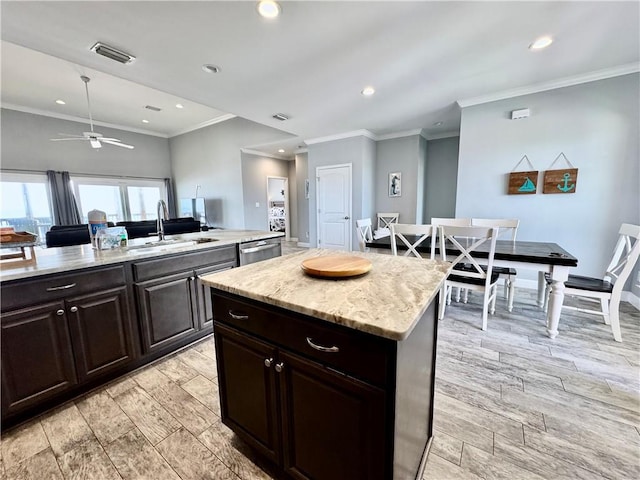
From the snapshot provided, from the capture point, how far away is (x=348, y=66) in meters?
2.75

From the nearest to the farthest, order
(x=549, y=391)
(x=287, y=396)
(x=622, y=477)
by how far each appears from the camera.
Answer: (x=287, y=396)
(x=622, y=477)
(x=549, y=391)

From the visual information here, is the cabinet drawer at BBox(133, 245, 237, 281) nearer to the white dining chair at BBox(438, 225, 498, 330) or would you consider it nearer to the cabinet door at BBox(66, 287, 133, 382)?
the cabinet door at BBox(66, 287, 133, 382)

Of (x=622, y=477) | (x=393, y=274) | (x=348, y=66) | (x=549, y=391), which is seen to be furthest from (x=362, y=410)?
(x=348, y=66)

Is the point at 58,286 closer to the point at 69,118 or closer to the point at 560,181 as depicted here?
the point at 560,181

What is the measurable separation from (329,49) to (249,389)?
2828 millimetres

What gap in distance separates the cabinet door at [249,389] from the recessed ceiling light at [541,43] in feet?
11.4

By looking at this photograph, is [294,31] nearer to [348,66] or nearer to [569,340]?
[348,66]

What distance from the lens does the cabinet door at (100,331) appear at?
163 centimetres

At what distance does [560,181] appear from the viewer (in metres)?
3.35

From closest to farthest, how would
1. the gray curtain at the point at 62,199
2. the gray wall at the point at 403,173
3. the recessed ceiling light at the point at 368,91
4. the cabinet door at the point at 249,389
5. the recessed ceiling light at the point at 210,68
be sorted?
the cabinet door at the point at 249,389 < the recessed ceiling light at the point at 210,68 < the recessed ceiling light at the point at 368,91 < the gray wall at the point at 403,173 < the gray curtain at the point at 62,199

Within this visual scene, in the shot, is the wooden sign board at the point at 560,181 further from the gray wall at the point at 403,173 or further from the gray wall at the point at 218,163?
the gray wall at the point at 218,163

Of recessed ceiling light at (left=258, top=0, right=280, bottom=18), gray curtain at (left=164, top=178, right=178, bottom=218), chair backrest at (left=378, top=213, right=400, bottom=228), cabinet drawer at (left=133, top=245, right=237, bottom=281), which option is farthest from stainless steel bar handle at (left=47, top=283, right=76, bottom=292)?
gray curtain at (left=164, top=178, right=178, bottom=218)

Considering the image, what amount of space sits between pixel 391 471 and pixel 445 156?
20.2ft

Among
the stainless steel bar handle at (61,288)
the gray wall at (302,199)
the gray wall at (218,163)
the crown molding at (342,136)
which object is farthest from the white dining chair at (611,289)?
the gray wall at (302,199)
